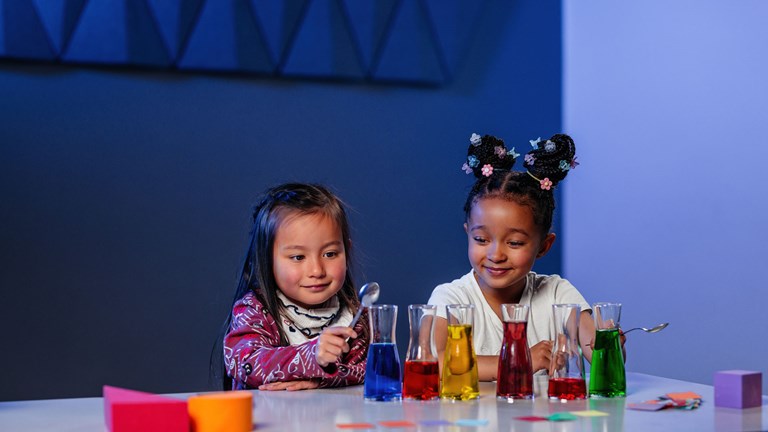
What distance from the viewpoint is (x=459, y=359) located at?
4.03 feet

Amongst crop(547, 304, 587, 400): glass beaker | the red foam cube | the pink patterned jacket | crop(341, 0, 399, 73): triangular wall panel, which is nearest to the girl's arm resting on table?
the pink patterned jacket

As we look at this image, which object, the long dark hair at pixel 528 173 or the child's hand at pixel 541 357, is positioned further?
the long dark hair at pixel 528 173

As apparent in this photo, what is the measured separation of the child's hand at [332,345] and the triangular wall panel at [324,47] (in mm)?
2083

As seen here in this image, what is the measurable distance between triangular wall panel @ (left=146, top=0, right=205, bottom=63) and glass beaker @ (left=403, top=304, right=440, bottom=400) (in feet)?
7.26

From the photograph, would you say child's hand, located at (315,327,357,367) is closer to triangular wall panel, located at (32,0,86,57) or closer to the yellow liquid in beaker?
the yellow liquid in beaker

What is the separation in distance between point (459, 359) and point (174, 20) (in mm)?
2306

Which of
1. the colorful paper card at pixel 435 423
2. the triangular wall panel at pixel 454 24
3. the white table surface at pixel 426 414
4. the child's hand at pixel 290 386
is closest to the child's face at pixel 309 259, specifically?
the child's hand at pixel 290 386

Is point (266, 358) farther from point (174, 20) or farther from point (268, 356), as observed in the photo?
point (174, 20)

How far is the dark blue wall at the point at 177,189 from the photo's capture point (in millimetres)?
3027

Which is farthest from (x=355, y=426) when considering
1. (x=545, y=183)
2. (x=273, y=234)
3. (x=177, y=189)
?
(x=177, y=189)

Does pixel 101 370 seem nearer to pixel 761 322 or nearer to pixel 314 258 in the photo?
pixel 314 258

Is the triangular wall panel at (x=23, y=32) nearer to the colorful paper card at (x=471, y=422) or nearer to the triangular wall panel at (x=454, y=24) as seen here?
the triangular wall panel at (x=454, y=24)

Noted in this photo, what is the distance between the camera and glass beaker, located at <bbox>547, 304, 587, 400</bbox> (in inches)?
48.3

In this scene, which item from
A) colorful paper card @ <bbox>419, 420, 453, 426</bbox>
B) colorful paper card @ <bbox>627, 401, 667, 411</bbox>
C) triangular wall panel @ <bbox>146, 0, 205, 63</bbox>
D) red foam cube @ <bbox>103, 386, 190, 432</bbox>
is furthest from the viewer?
triangular wall panel @ <bbox>146, 0, 205, 63</bbox>
